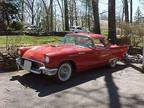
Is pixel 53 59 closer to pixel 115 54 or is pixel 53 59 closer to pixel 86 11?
pixel 115 54

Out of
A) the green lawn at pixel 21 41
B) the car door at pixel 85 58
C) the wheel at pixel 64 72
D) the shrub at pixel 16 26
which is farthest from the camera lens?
the shrub at pixel 16 26

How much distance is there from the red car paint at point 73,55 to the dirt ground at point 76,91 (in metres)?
0.43

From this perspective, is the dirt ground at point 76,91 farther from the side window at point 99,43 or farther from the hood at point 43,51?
the side window at point 99,43

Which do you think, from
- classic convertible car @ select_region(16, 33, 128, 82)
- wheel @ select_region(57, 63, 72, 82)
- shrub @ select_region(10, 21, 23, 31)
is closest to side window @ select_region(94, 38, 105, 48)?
classic convertible car @ select_region(16, 33, 128, 82)

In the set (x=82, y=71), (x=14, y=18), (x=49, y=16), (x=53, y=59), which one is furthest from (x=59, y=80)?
(x=49, y=16)

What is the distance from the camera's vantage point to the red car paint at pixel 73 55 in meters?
7.44

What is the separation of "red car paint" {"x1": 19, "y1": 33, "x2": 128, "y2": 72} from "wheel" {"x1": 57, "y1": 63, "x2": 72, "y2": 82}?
18cm

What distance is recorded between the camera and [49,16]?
45.7 meters

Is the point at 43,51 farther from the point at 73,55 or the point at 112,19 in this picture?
the point at 112,19

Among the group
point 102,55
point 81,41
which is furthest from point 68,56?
point 102,55

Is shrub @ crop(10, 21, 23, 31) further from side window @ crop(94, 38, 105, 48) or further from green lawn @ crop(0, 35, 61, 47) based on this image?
side window @ crop(94, 38, 105, 48)

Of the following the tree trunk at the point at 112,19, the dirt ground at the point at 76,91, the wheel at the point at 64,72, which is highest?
the tree trunk at the point at 112,19

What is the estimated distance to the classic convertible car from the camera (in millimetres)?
7383

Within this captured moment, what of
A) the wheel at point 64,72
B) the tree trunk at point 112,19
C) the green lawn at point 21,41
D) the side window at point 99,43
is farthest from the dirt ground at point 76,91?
the tree trunk at point 112,19
